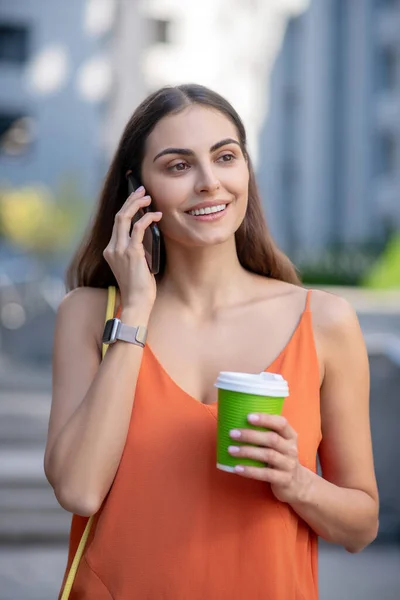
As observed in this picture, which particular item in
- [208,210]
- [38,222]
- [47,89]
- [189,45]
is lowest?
[38,222]

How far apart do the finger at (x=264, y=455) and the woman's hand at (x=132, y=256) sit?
43 centimetres

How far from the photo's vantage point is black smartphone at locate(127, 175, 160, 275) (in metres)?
2.08

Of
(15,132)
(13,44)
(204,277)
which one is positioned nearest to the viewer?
(204,277)

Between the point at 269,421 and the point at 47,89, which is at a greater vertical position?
the point at 47,89

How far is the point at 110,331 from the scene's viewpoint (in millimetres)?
1974

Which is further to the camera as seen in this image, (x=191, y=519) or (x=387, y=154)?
(x=387, y=154)

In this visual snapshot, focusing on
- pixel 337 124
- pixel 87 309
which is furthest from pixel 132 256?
pixel 337 124

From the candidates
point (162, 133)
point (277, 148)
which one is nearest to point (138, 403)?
point (162, 133)

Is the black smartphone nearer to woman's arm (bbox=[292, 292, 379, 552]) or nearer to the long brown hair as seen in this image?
the long brown hair

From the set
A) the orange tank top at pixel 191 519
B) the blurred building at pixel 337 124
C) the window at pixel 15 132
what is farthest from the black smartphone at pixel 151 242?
the window at pixel 15 132

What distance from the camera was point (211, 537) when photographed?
1.91m

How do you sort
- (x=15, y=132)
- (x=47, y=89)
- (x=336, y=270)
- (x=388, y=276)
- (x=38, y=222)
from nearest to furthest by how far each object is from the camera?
(x=388, y=276) → (x=336, y=270) → (x=38, y=222) → (x=15, y=132) → (x=47, y=89)

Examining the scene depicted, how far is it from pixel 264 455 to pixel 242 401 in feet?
0.37

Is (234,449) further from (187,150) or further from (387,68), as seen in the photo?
(387,68)
